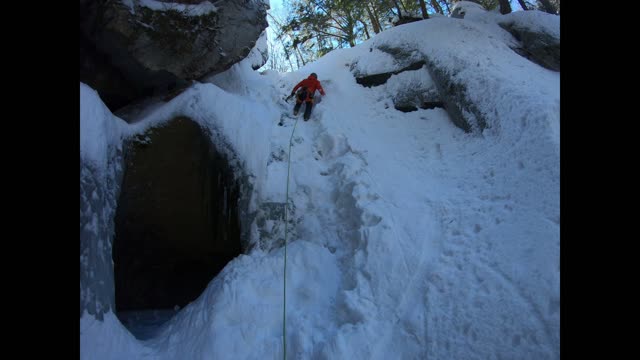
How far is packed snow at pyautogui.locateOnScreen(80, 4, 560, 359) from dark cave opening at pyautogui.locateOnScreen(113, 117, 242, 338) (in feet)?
1.08

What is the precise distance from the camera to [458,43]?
913cm

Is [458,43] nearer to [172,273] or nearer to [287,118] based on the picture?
[287,118]

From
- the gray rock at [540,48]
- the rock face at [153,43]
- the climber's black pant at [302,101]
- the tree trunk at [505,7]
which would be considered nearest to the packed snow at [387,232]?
the climber's black pant at [302,101]

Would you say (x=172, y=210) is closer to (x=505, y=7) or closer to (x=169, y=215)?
(x=169, y=215)

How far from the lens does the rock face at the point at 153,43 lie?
5184 mm

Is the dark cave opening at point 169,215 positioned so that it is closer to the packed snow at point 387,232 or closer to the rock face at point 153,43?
the packed snow at point 387,232

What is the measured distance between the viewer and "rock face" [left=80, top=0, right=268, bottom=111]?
518 centimetres

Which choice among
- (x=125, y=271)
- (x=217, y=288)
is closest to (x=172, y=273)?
(x=125, y=271)

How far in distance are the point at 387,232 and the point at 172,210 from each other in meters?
3.16

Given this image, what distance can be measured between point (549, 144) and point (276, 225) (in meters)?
3.98

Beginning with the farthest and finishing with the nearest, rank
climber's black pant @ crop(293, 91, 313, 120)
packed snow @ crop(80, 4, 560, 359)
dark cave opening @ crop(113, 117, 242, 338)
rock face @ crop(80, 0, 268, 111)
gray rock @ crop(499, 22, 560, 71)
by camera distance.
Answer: gray rock @ crop(499, 22, 560, 71) < climber's black pant @ crop(293, 91, 313, 120) < dark cave opening @ crop(113, 117, 242, 338) < rock face @ crop(80, 0, 268, 111) < packed snow @ crop(80, 4, 560, 359)

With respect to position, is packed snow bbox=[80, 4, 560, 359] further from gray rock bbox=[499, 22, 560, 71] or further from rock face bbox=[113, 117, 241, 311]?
gray rock bbox=[499, 22, 560, 71]

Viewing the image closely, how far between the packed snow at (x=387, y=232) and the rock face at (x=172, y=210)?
1.01 feet

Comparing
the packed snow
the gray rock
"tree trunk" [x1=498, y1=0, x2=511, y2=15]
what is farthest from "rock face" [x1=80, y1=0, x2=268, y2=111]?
"tree trunk" [x1=498, y1=0, x2=511, y2=15]
